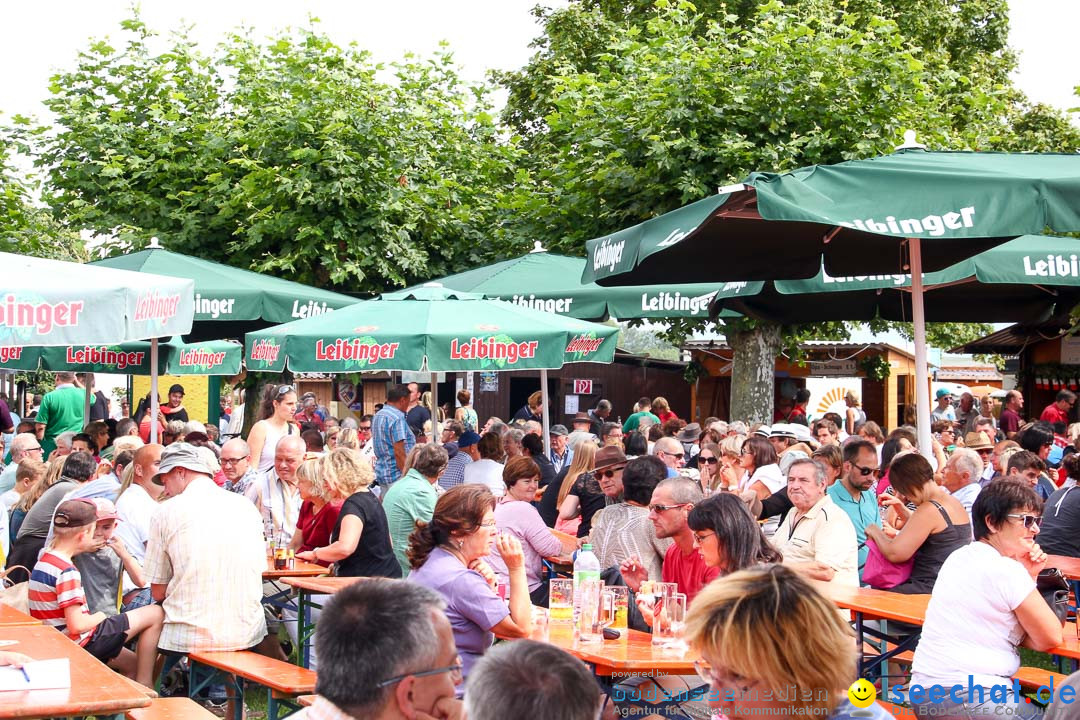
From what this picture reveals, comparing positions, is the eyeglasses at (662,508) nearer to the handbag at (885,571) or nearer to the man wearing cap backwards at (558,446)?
the handbag at (885,571)

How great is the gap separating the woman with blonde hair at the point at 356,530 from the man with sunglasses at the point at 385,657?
3.93 m

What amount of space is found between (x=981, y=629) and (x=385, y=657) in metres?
2.65

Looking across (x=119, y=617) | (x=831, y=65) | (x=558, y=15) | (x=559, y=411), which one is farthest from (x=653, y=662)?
(x=558, y=15)

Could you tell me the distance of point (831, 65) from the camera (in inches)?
537

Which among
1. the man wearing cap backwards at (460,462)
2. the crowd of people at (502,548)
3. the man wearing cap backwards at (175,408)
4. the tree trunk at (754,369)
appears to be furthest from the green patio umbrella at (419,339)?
the man wearing cap backwards at (175,408)

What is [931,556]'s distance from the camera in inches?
243

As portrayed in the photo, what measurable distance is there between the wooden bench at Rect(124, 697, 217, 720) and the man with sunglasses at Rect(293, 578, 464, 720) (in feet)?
7.91

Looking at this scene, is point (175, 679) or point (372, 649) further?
point (175, 679)

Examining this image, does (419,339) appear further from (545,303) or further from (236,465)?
(545,303)

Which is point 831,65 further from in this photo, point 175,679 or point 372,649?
point 372,649

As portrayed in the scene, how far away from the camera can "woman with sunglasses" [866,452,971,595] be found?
20.0 ft

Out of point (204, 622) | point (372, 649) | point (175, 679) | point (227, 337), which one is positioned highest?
point (227, 337)

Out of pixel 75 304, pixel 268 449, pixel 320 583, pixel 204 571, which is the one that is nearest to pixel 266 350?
pixel 268 449

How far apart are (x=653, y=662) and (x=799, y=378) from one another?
23294 mm
